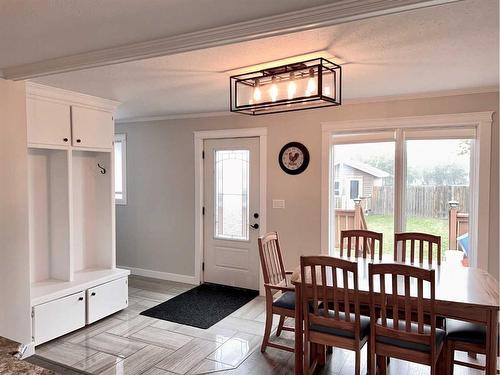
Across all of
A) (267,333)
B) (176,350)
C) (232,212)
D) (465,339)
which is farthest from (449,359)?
(232,212)

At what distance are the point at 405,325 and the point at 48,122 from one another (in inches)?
131

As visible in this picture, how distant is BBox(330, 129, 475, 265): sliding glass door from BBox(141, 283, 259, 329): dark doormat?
1.32 metres

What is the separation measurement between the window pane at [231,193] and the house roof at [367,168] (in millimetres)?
1276

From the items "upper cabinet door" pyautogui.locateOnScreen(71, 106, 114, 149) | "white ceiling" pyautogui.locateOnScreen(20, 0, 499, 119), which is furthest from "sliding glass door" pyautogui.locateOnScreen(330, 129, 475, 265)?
"upper cabinet door" pyautogui.locateOnScreen(71, 106, 114, 149)

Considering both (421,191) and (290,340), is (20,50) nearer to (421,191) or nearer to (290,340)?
(290,340)

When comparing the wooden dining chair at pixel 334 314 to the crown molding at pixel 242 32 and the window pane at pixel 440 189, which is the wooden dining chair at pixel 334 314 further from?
the window pane at pixel 440 189

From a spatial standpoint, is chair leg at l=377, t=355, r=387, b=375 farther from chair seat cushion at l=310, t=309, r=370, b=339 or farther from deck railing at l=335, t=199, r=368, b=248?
deck railing at l=335, t=199, r=368, b=248

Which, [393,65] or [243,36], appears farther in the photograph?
[393,65]

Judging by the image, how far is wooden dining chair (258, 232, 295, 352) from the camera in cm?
306

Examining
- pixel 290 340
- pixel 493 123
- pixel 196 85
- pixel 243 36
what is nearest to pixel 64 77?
pixel 196 85

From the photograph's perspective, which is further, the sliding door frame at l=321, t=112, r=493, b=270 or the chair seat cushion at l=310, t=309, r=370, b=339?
the sliding door frame at l=321, t=112, r=493, b=270

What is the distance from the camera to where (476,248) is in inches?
146

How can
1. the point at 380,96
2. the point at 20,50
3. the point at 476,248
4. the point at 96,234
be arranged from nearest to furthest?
the point at 20,50
the point at 476,248
the point at 380,96
the point at 96,234

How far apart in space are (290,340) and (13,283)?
2371 millimetres
